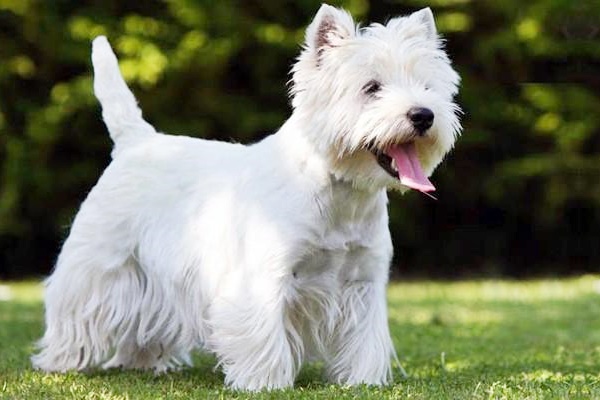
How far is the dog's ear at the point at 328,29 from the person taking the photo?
488cm

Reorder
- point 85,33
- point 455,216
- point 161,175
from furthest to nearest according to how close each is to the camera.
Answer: point 455,216 < point 85,33 < point 161,175

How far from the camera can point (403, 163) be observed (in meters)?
4.78

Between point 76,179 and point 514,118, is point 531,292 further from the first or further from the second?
point 76,179

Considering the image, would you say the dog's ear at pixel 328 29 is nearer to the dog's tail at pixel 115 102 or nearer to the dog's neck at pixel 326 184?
the dog's neck at pixel 326 184

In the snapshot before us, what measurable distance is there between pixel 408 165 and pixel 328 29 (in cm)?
68

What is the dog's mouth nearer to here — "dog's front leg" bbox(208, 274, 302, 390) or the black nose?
the black nose

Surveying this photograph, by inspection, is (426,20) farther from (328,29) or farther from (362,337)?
(362,337)

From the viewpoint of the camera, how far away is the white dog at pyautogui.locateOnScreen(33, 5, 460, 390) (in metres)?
4.82

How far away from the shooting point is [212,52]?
531 inches

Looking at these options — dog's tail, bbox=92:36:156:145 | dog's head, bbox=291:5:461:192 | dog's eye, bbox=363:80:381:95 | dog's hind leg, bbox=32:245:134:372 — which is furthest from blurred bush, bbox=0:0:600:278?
dog's eye, bbox=363:80:381:95

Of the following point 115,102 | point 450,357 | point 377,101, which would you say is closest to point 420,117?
point 377,101

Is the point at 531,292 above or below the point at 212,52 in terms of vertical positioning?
below

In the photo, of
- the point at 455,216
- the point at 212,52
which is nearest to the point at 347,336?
the point at 212,52

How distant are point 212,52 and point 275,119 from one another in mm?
1108
